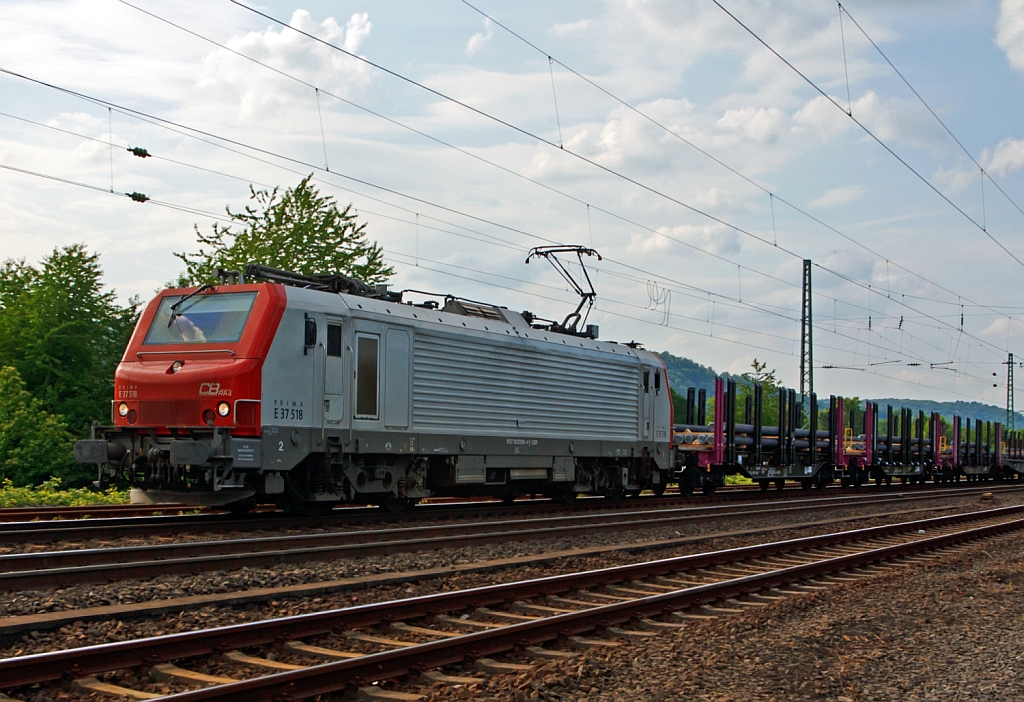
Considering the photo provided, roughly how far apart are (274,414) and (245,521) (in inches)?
61.7

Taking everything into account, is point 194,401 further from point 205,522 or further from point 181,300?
point 181,300

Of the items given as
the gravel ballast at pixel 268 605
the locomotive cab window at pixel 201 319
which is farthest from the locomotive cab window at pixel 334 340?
the gravel ballast at pixel 268 605

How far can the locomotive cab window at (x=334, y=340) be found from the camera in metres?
14.9

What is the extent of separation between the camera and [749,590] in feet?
35.1

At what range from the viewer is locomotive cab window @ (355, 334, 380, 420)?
15.4 metres

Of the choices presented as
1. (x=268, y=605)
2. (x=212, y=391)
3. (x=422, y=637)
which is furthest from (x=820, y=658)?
(x=212, y=391)

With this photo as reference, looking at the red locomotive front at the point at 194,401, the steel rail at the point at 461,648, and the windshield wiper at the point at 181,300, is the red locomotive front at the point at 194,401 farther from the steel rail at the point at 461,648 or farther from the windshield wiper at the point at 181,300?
the steel rail at the point at 461,648

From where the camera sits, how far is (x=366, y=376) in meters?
15.5

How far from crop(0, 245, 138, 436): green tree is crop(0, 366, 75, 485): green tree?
4472 mm

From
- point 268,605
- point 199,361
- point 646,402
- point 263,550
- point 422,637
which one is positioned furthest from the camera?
point 646,402

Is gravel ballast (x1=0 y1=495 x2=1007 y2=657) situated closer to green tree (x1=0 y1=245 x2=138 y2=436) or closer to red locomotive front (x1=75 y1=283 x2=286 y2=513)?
red locomotive front (x1=75 y1=283 x2=286 y2=513)

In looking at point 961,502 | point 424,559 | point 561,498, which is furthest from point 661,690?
point 961,502

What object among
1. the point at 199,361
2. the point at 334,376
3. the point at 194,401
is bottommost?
the point at 194,401

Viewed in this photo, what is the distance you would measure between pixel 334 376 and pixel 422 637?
765cm
